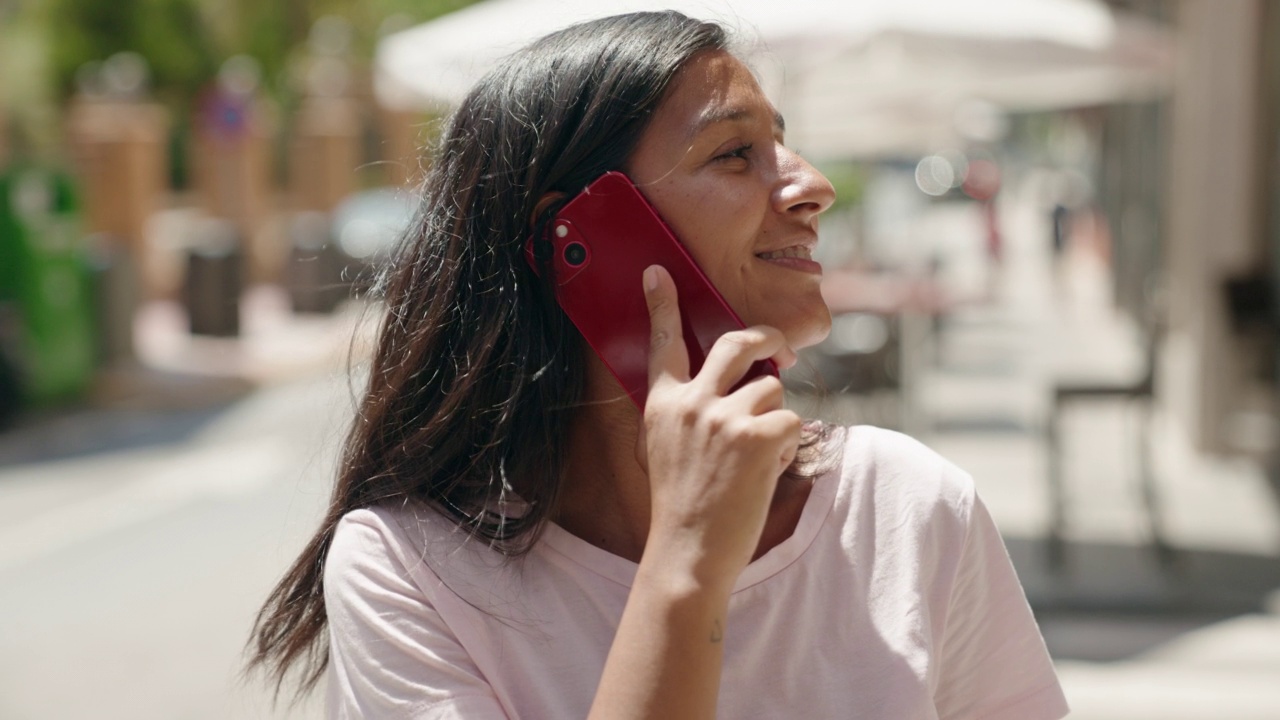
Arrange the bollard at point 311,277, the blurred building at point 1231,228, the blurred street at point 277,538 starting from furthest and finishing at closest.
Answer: the bollard at point 311,277 < the blurred building at point 1231,228 < the blurred street at point 277,538

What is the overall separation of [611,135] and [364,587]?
542 millimetres

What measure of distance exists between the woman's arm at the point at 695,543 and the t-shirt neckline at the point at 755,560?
0.50ft

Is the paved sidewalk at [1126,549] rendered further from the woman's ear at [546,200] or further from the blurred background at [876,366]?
the woman's ear at [546,200]

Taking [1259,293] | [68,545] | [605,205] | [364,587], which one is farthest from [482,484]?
[1259,293]

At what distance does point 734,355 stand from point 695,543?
7.4 inches

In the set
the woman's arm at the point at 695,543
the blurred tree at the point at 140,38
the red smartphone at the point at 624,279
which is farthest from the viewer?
the blurred tree at the point at 140,38

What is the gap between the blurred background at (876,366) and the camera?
18.3ft

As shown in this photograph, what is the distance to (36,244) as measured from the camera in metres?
13.2

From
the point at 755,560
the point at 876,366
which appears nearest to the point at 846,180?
the point at 876,366

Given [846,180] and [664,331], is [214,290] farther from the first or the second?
[664,331]

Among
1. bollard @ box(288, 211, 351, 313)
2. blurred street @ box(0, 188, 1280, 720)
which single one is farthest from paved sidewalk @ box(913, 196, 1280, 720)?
bollard @ box(288, 211, 351, 313)

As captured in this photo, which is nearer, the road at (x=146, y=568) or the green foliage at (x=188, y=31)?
the road at (x=146, y=568)

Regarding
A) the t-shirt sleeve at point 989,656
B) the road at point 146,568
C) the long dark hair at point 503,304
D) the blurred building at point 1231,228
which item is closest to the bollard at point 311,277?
the road at point 146,568

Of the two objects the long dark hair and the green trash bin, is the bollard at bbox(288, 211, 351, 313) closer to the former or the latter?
the green trash bin
